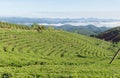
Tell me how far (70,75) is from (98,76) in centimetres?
Result: 335

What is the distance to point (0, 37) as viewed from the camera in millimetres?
116812

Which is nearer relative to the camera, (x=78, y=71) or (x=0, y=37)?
(x=78, y=71)

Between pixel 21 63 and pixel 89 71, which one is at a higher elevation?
pixel 89 71

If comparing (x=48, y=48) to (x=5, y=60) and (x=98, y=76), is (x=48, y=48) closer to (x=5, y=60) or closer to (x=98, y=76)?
(x=5, y=60)

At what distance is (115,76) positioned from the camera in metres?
33.1

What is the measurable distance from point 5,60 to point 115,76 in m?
31.0

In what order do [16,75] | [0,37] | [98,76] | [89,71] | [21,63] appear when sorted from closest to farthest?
[16,75] < [98,76] < [89,71] < [21,63] < [0,37]

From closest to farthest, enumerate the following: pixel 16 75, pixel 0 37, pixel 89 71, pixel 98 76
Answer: pixel 16 75 < pixel 98 76 < pixel 89 71 < pixel 0 37

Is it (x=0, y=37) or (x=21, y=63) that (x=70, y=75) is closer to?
(x=21, y=63)

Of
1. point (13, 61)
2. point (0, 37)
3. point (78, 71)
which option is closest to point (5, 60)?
point (13, 61)

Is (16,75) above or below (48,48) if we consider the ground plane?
above

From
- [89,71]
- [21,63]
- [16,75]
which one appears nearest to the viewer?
[16,75]

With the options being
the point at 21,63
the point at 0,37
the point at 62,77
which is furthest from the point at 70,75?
the point at 0,37

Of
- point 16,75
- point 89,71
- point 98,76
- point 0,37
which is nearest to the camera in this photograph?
point 16,75
